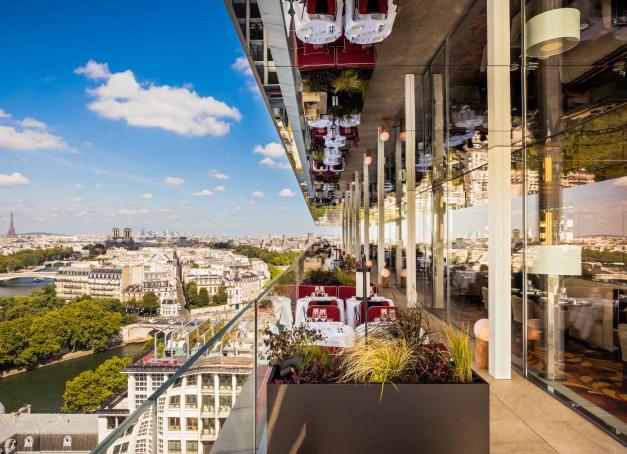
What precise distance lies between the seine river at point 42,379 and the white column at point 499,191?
1384 inches

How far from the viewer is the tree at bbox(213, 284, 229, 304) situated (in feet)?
151

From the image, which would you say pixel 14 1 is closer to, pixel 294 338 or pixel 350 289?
pixel 350 289

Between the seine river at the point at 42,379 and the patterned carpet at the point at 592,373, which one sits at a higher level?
the patterned carpet at the point at 592,373

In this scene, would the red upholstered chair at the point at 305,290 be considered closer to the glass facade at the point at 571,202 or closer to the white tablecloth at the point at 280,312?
the white tablecloth at the point at 280,312

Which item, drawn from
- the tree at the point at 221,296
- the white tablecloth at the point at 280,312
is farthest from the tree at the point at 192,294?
the white tablecloth at the point at 280,312

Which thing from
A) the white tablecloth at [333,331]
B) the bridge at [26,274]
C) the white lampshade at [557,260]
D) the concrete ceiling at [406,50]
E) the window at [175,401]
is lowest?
the bridge at [26,274]

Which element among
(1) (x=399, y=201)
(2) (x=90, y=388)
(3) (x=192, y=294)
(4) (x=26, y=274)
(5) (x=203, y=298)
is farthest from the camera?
(3) (x=192, y=294)

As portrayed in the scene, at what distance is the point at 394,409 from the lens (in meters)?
2.37

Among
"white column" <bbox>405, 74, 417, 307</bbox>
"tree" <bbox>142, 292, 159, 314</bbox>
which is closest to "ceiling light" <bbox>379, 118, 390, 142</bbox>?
"white column" <bbox>405, 74, 417, 307</bbox>

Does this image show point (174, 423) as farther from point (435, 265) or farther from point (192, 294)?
point (192, 294)

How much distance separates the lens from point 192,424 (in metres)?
1.75

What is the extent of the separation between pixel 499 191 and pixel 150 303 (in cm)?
4078

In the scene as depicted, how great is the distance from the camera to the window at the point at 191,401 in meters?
1.69

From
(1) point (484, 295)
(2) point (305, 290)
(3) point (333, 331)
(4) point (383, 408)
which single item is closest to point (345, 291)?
(2) point (305, 290)
